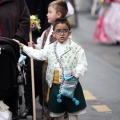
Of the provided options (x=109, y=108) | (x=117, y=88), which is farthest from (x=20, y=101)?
(x=117, y=88)

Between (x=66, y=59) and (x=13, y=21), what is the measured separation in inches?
31.8

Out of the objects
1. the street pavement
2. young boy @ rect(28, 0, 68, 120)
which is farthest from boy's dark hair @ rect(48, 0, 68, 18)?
the street pavement

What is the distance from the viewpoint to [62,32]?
19.6 ft

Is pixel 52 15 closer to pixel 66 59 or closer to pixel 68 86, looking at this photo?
pixel 66 59

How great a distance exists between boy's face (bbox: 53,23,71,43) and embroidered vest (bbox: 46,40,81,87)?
0.33ft

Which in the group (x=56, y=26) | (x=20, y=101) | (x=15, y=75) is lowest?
(x=20, y=101)

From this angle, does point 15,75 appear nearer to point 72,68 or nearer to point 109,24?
point 72,68

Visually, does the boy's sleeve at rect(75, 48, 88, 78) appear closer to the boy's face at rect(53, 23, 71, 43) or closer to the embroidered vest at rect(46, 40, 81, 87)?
the embroidered vest at rect(46, 40, 81, 87)

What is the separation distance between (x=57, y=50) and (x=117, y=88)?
367cm

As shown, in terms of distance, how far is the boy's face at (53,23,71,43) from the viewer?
5.98m

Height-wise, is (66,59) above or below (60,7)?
below

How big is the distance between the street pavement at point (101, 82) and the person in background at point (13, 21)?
1.30 meters

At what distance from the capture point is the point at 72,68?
592cm

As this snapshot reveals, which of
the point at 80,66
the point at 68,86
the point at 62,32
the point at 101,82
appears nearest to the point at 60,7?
the point at 62,32
